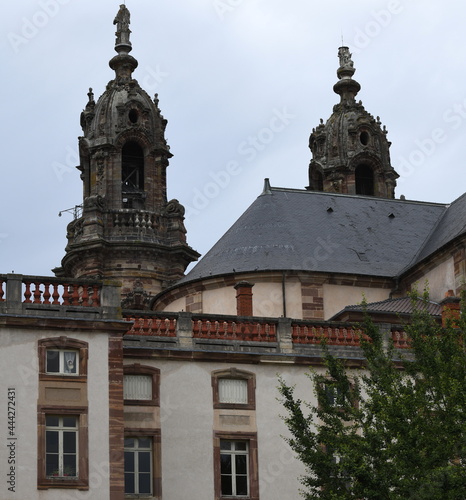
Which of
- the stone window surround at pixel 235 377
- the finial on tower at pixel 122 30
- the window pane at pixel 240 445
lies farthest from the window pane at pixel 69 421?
the finial on tower at pixel 122 30

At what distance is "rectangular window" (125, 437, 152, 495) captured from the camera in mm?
36062

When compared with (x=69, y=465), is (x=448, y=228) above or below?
above

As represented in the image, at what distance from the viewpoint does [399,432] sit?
30.2 metres

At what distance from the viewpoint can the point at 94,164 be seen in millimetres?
60438

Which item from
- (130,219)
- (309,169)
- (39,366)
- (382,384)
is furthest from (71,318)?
(309,169)

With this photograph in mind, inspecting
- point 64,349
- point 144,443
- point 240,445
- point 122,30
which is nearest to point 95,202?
point 122,30

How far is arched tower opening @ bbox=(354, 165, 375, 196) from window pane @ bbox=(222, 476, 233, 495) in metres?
29.5

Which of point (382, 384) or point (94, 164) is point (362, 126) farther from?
point (382, 384)

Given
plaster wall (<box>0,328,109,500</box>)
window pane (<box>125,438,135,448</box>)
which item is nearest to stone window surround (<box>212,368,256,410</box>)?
window pane (<box>125,438,135,448</box>)

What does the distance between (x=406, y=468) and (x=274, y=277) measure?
18.0m

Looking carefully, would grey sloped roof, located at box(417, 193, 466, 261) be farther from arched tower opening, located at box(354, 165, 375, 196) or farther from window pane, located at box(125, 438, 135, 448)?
window pane, located at box(125, 438, 135, 448)

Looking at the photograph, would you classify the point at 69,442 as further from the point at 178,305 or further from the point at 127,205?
the point at 127,205

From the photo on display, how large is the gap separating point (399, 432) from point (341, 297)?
58.1 ft

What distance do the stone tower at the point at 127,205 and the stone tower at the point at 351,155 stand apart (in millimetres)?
7437
